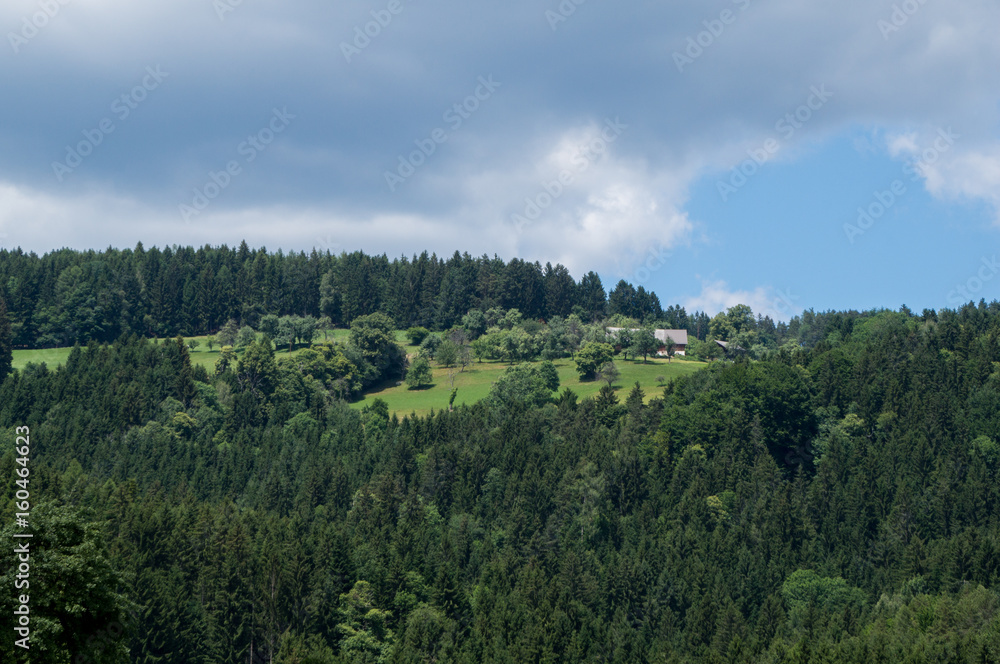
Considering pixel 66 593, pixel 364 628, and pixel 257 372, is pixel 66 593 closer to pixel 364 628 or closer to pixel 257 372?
pixel 364 628

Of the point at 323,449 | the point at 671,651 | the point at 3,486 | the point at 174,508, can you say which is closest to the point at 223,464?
the point at 323,449

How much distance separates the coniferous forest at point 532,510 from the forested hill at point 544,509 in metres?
0.34

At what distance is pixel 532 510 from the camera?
14075 cm

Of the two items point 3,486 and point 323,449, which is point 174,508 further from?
point 323,449

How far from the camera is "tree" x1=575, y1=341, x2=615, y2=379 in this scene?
195500 millimetres

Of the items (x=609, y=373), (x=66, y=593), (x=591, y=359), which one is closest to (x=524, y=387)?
(x=609, y=373)

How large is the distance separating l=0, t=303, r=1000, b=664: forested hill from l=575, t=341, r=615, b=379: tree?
1415 centimetres

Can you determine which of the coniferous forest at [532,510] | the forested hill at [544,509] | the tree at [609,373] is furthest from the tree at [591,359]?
the forested hill at [544,509]

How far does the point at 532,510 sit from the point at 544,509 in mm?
2128

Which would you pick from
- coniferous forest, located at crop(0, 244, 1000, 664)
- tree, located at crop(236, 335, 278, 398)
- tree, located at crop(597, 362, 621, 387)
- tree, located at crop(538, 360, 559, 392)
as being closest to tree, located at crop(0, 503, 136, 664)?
coniferous forest, located at crop(0, 244, 1000, 664)

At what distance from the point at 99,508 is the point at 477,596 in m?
41.9

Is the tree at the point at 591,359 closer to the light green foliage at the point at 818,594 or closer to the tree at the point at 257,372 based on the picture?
the tree at the point at 257,372

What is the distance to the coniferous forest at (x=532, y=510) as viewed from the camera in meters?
98.3

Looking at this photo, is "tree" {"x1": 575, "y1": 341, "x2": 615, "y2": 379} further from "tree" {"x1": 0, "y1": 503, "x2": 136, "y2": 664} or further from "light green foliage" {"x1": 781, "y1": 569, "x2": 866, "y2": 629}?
"tree" {"x1": 0, "y1": 503, "x2": 136, "y2": 664}
